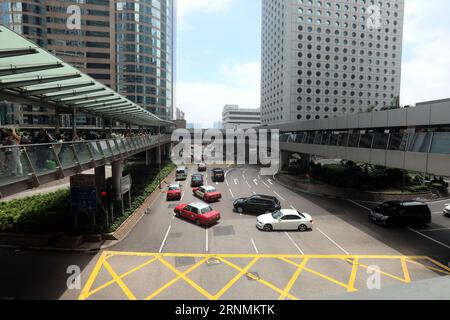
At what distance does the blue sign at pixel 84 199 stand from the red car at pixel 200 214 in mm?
6141

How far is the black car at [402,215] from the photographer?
17.5 metres

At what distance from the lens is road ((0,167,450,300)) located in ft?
34.0

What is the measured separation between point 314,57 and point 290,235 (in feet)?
223

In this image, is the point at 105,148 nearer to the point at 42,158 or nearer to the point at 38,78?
the point at 38,78

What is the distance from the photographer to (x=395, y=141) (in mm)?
16406

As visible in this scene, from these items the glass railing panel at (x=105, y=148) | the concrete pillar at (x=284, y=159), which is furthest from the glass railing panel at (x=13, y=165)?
the concrete pillar at (x=284, y=159)

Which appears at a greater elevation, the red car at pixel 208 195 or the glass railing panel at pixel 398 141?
the glass railing panel at pixel 398 141

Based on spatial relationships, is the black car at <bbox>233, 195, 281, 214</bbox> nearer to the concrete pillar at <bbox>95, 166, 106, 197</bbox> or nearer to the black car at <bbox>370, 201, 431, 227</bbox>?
the black car at <bbox>370, 201, 431, 227</bbox>

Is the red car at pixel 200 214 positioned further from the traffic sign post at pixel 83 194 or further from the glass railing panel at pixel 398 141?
the glass railing panel at pixel 398 141

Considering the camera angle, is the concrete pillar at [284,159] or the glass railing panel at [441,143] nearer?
the glass railing panel at [441,143]

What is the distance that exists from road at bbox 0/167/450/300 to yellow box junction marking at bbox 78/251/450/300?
0.13ft

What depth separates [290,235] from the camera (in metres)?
16.1

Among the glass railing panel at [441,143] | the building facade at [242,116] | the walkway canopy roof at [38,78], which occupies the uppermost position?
the building facade at [242,116]

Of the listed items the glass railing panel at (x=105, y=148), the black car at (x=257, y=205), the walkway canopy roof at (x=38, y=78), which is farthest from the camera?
the black car at (x=257, y=205)
